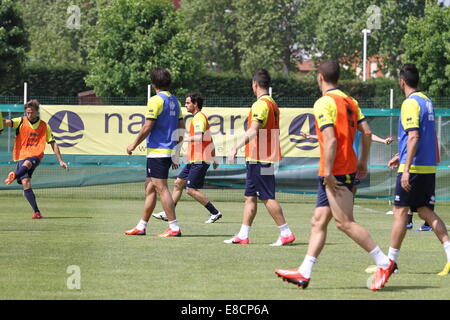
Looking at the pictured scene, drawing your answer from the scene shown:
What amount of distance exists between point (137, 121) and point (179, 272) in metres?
12.7

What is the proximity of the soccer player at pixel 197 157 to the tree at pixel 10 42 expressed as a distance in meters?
31.2

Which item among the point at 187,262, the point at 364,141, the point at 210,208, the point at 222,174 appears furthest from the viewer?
the point at 222,174

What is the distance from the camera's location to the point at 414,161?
956cm

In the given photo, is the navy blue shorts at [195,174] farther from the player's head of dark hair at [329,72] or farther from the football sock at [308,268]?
the football sock at [308,268]

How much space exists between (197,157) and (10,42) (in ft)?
108

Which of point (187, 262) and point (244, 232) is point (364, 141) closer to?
point (187, 262)

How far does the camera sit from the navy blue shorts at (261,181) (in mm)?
11992

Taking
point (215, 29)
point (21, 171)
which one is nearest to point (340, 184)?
point (21, 171)

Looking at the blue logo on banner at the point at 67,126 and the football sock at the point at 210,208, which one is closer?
the football sock at the point at 210,208

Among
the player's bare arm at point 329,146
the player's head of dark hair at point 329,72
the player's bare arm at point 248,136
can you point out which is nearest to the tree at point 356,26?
the player's bare arm at point 248,136

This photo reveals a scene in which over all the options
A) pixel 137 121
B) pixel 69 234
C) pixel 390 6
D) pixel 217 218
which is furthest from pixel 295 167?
pixel 390 6

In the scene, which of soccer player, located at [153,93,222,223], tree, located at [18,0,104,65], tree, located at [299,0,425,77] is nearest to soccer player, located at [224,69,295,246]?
soccer player, located at [153,93,222,223]

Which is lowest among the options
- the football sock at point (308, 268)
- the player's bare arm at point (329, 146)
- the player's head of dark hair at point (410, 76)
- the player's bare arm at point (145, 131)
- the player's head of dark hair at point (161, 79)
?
the football sock at point (308, 268)
